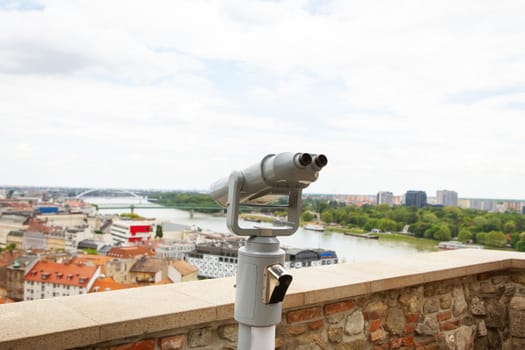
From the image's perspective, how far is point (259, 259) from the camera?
43.1 inches

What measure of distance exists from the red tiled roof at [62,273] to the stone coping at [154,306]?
4257mm

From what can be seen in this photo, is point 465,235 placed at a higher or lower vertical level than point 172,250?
higher

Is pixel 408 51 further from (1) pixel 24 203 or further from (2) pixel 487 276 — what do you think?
(1) pixel 24 203

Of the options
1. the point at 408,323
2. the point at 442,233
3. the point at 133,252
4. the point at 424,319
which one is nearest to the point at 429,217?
the point at 442,233

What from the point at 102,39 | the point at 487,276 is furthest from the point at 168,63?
the point at 487,276

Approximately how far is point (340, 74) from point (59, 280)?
4922mm

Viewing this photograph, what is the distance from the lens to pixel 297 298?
174 cm

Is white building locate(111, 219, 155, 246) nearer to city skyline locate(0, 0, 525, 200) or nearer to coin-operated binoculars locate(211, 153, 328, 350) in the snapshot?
city skyline locate(0, 0, 525, 200)

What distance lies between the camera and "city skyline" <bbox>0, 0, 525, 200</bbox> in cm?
418

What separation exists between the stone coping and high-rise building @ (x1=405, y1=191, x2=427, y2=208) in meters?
2.11

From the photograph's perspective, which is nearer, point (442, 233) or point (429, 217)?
point (442, 233)

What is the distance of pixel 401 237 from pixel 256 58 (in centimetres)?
407

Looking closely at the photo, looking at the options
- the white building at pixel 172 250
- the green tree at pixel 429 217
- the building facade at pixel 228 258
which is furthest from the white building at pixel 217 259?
the white building at pixel 172 250

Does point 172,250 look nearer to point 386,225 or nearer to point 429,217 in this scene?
point 386,225
